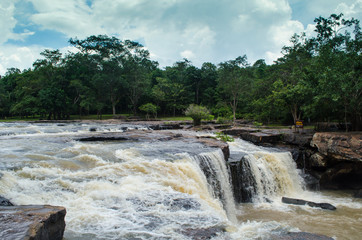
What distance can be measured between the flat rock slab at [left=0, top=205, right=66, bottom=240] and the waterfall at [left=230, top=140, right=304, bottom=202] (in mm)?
7343

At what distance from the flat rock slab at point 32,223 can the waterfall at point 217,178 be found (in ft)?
17.0

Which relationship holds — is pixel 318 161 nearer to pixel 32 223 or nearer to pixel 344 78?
pixel 344 78

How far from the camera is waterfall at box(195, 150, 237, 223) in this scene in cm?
826

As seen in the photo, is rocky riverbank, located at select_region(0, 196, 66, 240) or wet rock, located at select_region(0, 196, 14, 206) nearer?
rocky riverbank, located at select_region(0, 196, 66, 240)

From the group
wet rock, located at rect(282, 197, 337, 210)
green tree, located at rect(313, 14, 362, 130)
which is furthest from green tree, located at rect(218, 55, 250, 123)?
wet rock, located at rect(282, 197, 337, 210)

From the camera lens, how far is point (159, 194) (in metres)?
5.49

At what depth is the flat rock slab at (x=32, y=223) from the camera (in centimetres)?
286

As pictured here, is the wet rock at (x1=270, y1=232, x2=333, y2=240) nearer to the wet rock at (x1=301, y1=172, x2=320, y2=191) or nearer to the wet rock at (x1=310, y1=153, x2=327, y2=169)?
the wet rock at (x1=301, y1=172, x2=320, y2=191)

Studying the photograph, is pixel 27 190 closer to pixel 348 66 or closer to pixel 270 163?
pixel 270 163

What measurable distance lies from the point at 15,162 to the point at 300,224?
330 inches

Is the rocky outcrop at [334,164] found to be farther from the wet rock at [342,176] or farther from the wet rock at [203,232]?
the wet rock at [203,232]

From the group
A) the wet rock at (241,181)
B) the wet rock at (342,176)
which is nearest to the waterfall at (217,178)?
the wet rock at (241,181)

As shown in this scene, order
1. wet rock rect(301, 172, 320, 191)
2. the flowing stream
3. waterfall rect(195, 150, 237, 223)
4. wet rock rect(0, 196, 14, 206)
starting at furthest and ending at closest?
wet rock rect(301, 172, 320, 191)
waterfall rect(195, 150, 237, 223)
wet rock rect(0, 196, 14, 206)
the flowing stream

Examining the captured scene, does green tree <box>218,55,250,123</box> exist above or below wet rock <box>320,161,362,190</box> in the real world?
above
